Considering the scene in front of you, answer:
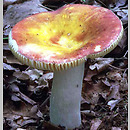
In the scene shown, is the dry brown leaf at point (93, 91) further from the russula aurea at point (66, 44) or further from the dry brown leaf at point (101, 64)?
the russula aurea at point (66, 44)

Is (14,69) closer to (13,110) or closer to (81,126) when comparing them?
(13,110)

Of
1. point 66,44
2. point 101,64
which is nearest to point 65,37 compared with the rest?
point 66,44

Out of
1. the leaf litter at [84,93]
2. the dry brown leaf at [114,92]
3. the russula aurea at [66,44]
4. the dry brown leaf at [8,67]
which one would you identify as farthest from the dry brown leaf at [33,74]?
the dry brown leaf at [114,92]

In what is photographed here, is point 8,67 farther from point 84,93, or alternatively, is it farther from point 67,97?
point 67,97

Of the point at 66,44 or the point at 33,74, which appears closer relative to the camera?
the point at 66,44

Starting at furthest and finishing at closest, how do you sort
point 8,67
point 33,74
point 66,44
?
point 33,74
point 8,67
point 66,44

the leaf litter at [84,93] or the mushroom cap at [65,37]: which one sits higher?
the mushroom cap at [65,37]
